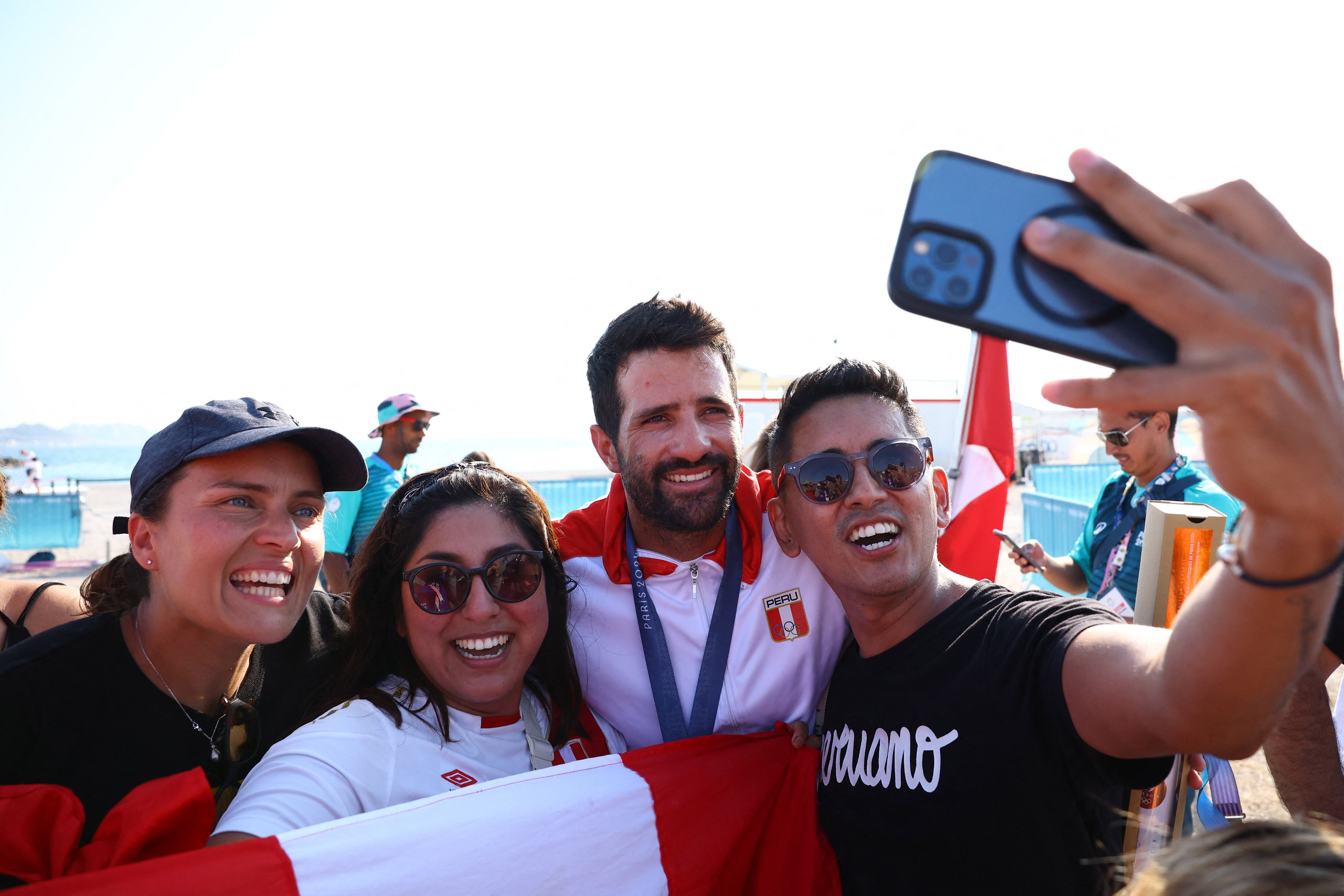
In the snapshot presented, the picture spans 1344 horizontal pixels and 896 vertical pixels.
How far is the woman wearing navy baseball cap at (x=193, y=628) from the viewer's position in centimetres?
211

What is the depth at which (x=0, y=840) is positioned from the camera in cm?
167

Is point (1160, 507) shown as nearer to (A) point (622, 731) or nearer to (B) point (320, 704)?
(A) point (622, 731)

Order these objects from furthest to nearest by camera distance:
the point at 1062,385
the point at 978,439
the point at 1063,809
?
the point at 978,439, the point at 1063,809, the point at 1062,385

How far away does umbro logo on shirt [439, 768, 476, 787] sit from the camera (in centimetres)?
233

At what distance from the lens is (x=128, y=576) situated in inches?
103

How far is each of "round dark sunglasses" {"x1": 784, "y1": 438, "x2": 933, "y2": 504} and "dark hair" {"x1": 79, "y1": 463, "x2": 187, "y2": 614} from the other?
201 centimetres

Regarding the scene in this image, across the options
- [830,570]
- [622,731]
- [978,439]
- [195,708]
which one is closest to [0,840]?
[195,708]

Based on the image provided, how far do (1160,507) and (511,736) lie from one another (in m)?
2.22

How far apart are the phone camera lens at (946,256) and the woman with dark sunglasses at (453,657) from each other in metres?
1.83

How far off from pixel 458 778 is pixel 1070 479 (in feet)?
57.8

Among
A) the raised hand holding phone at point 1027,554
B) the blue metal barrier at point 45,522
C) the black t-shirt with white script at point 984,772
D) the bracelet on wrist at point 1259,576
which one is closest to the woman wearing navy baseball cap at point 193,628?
the black t-shirt with white script at point 984,772

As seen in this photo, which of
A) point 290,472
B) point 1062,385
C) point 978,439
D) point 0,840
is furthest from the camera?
point 978,439

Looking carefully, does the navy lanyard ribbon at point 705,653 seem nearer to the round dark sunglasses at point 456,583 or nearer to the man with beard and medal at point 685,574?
the man with beard and medal at point 685,574

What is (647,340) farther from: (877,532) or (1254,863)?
(1254,863)
